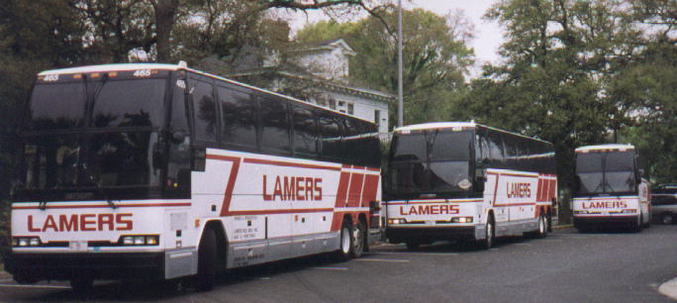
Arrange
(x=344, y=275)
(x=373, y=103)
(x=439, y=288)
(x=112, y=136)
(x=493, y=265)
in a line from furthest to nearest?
(x=373, y=103), (x=493, y=265), (x=344, y=275), (x=439, y=288), (x=112, y=136)

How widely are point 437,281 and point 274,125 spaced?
4.08 meters

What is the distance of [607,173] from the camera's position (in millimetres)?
34906

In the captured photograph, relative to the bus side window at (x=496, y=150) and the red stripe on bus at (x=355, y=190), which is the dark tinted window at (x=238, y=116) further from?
the bus side window at (x=496, y=150)

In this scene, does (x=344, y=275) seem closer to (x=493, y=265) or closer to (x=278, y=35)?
(x=493, y=265)

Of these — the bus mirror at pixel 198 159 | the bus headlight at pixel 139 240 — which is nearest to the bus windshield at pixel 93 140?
the bus headlight at pixel 139 240

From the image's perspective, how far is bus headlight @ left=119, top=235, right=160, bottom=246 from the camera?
12516 millimetres

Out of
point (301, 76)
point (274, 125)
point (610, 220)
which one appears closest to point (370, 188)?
point (274, 125)

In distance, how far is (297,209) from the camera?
17.7m

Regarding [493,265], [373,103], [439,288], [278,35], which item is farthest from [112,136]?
[373,103]

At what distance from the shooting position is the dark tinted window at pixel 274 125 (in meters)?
16.3

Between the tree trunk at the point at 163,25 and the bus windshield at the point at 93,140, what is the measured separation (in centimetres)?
1719

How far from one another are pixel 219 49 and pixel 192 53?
2144 millimetres

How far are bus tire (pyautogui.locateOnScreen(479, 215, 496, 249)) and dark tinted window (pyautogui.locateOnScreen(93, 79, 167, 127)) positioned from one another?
43.5ft

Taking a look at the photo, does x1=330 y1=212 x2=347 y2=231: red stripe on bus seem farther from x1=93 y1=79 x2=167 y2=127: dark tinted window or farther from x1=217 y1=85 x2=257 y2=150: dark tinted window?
x1=93 y1=79 x2=167 y2=127: dark tinted window
